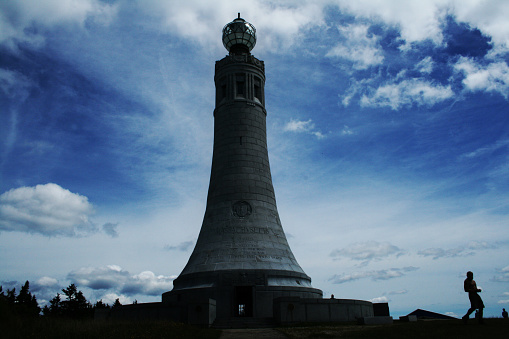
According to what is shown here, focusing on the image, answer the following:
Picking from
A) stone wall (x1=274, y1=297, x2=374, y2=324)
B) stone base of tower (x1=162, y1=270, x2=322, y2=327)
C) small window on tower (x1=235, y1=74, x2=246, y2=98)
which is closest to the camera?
stone wall (x1=274, y1=297, x2=374, y2=324)

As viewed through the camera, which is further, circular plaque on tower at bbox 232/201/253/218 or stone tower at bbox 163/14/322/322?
circular plaque on tower at bbox 232/201/253/218

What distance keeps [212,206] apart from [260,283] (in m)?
7.48

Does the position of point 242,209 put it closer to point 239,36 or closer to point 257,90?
point 257,90

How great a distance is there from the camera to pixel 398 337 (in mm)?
12953

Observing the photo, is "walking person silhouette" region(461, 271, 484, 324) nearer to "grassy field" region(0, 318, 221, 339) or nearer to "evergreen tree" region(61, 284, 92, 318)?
"grassy field" region(0, 318, 221, 339)

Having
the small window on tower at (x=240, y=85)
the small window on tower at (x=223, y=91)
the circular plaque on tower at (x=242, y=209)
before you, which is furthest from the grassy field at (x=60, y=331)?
the small window on tower at (x=223, y=91)

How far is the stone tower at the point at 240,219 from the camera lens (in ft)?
85.0

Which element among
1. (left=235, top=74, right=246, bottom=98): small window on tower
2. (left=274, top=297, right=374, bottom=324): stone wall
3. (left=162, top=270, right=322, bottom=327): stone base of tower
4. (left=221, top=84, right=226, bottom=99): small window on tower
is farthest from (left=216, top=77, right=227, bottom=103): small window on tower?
(left=274, top=297, right=374, bottom=324): stone wall

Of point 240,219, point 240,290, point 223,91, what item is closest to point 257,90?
point 223,91

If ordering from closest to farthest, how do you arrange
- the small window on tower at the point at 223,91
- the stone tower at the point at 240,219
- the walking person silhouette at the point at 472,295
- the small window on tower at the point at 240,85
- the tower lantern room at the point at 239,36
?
the walking person silhouette at the point at 472,295, the stone tower at the point at 240,219, the small window on tower at the point at 240,85, the small window on tower at the point at 223,91, the tower lantern room at the point at 239,36

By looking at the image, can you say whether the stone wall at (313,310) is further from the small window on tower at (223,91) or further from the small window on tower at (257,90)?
the small window on tower at (223,91)

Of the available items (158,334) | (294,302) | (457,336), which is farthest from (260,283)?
(457,336)

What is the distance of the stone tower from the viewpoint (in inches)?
1020

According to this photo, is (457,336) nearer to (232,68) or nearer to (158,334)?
(158,334)
